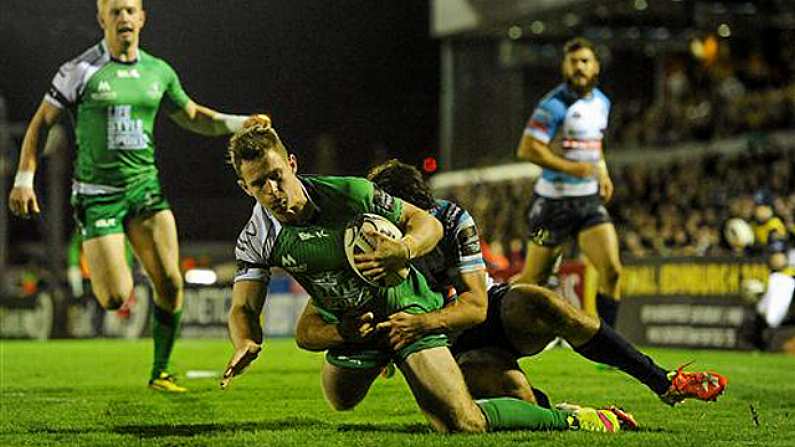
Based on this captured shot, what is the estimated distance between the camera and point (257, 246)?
6.86 metres

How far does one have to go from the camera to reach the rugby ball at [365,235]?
20.9ft

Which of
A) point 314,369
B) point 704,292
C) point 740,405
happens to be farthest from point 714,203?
point 740,405

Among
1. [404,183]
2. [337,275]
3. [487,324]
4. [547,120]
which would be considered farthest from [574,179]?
[337,275]

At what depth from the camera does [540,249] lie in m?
12.0

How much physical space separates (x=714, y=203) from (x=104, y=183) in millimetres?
15109

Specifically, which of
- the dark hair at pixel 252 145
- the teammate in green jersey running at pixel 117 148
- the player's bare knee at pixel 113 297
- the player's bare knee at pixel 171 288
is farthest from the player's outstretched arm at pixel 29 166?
the dark hair at pixel 252 145

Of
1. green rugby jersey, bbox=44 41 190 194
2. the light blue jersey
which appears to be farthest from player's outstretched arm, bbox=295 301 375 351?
the light blue jersey

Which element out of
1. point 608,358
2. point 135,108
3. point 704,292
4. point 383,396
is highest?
point 135,108

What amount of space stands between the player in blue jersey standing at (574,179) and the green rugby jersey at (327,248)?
511 cm

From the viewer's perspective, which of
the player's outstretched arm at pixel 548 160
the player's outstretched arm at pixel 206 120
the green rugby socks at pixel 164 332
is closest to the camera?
the player's outstretched arm at pixel 206 120

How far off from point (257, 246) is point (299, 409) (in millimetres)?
2500

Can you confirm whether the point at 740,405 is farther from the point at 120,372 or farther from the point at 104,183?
the point at 120,372

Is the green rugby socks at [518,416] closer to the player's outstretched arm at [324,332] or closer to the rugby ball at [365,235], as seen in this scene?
the player's outstretched arm at [324,332]

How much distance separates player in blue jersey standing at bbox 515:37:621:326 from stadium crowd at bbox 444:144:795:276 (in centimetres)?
632
